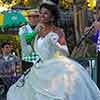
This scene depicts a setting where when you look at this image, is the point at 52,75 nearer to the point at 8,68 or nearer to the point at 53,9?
the point at 53,9

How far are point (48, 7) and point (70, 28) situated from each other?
7047mm

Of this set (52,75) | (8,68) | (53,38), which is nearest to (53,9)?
(53,38)

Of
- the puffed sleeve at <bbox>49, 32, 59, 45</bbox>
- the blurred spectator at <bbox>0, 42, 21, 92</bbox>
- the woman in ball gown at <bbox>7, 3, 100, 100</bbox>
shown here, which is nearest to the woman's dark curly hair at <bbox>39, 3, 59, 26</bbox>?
the woman in ball gown at <bbox>7, 3, 100, 100</bbox>

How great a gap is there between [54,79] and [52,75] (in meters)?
0.05

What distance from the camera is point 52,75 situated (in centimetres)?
396

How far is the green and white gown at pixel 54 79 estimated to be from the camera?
3900 mm

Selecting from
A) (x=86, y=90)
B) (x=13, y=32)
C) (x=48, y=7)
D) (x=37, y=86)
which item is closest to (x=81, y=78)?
(x=86, y=90)

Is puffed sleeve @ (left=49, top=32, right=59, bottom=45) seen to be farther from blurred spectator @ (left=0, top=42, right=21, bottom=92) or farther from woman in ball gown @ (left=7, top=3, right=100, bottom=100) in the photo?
blurred spectator @ (left=0, top=42, right=21, bottom=92)

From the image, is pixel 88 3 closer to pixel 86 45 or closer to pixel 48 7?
pixel 86 45

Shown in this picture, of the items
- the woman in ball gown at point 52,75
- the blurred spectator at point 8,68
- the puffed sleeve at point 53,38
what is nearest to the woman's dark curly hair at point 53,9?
the woman in ball gown at point 52,75

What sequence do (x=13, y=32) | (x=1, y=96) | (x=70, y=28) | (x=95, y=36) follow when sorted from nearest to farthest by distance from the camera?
(x=95, y=36) < (x=1, y=96) < (x=70, y=28) < (x=13, y=32)

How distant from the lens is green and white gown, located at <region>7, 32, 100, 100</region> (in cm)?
390

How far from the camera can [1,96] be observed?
8.88 m

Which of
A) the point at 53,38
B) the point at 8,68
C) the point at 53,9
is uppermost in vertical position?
the point at 53,9
